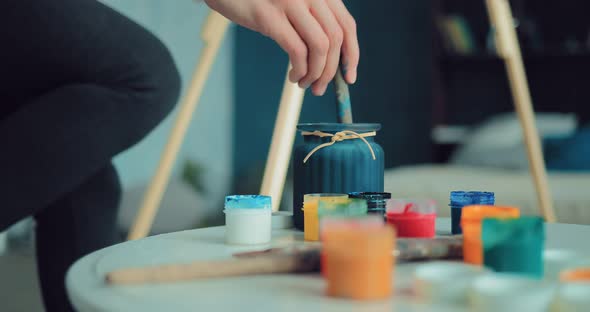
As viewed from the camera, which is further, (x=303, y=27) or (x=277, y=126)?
(x=277, y=126)

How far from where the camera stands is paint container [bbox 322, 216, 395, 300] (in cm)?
56

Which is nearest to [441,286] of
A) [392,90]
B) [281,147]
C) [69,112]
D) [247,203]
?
[247,203]

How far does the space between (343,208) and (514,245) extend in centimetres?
23

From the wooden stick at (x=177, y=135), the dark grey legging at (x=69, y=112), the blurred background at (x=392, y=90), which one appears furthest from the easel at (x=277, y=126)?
the blurred background at (x=392, y=90)

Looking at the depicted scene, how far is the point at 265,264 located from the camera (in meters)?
0.68

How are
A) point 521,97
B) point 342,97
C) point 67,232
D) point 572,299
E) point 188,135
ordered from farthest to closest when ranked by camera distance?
1. point 188,135
2. point 521,97
3. point 67,232
4. point 342,97
5. point 572,299

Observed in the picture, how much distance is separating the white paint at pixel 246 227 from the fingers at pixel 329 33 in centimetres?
21

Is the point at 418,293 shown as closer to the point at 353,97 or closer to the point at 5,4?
the point at 5,4

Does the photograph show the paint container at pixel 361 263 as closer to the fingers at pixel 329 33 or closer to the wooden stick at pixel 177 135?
the fingers at pixel 329 33

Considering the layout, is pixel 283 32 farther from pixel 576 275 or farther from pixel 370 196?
pixel 576 275

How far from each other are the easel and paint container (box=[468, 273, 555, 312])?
82 cm

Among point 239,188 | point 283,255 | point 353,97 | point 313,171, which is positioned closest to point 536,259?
point 283,255

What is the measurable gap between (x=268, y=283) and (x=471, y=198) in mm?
Answer: 389

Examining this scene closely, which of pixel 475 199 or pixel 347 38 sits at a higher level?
pixel 347 38
